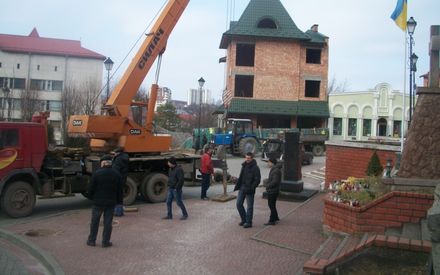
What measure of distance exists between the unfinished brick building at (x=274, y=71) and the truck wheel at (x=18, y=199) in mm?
31232

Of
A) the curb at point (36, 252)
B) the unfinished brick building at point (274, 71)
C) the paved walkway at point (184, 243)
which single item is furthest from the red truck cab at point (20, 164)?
the unfinished brick building at point (274, 71)

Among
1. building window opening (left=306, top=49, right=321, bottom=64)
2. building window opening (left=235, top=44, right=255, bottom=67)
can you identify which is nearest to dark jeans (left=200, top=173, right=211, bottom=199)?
building window opening (left=235, top=44, right=255, bottom=67)

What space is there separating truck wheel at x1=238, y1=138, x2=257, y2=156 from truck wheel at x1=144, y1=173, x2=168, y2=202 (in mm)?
18047

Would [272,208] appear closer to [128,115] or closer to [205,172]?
[205,172]

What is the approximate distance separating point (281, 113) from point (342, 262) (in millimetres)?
36965

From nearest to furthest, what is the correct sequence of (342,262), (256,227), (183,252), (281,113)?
(342,262)
(183,252)
(256,227)
(281,113)

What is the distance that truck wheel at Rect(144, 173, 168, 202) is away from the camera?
14.5 meters

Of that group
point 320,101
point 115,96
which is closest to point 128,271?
point 115,96

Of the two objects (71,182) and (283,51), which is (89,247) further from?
(283,51)

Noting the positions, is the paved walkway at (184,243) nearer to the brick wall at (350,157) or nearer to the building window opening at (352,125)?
the brick wall at (350,157)

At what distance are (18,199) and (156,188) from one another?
414 cm

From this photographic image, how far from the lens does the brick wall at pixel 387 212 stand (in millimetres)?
7590

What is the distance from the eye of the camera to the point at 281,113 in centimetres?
4322

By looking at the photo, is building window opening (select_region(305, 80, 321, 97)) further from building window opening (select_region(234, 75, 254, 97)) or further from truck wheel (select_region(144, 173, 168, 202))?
truck wheel (select_region(144, 173, 168, 202))
